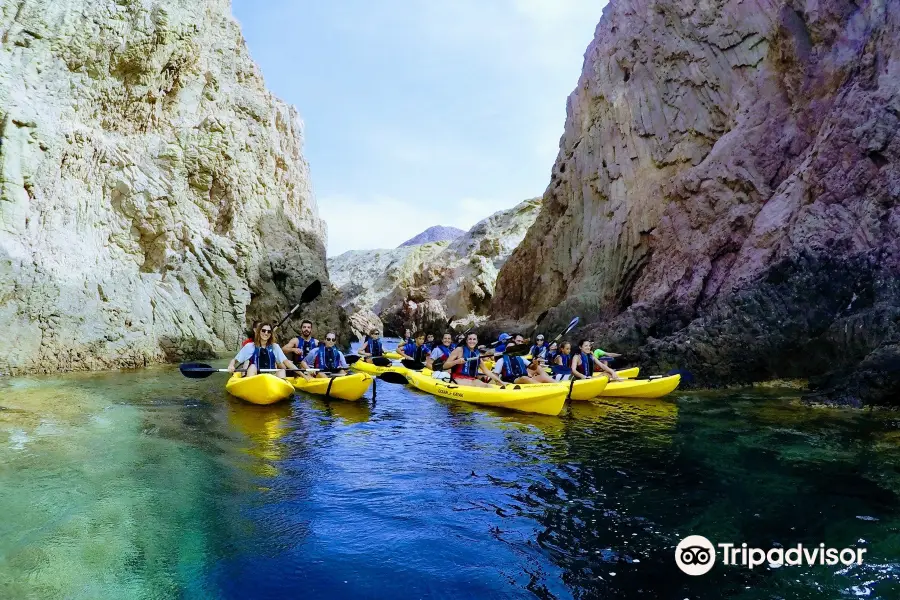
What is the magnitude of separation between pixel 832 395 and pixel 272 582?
9.18 m

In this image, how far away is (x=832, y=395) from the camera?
935 cm

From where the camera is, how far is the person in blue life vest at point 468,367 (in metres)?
10.4

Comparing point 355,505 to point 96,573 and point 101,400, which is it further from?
point 101,400

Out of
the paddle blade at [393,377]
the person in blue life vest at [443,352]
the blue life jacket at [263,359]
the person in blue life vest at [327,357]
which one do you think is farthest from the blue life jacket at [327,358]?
the person in blue life vest at [443,352]

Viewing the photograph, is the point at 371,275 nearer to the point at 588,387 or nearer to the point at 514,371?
the point at 514,371

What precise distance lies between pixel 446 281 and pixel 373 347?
97.7 ft

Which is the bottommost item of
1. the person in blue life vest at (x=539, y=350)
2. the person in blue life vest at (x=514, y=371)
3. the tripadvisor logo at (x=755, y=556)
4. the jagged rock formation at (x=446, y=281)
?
the tripadvisor logo at (x=755, y=556)

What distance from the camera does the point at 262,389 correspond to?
29.8 feet

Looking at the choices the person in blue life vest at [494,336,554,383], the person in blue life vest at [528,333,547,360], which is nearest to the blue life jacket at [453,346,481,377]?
the person in blue life vest at [494,336,554,383]

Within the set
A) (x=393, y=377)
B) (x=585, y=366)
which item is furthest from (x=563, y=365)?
(x=393, y=377)

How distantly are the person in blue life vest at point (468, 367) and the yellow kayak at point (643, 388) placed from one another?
222 centimetres

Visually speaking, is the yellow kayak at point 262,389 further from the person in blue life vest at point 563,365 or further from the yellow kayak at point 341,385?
the person in blue life vest at point 563,365

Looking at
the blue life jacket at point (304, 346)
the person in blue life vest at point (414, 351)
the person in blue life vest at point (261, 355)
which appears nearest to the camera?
the person in blue life vest at point (261, 355)

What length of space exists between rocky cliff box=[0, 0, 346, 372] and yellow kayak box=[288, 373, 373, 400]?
533 cm
